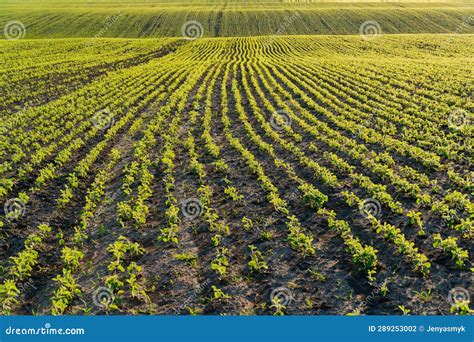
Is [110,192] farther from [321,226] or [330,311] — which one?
[330,311]

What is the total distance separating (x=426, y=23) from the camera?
91125 millimetres

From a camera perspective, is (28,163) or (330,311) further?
(28,163)

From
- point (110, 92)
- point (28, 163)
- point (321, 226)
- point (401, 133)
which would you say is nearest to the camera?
point (321, 226)

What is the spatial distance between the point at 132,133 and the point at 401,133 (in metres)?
13.9

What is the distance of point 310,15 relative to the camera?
105688mm

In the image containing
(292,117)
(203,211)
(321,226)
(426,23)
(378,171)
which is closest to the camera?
(321,226)

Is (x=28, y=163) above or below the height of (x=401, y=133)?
below

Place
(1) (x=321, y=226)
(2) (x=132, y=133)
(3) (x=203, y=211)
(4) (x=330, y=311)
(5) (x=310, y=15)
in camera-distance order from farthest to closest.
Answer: (5) (x=310, y=15) < (2) (x=132, y=133) < (3) (x=203, y=211) < (1) (x=321, y=226) < (4) (x=330, y=311)

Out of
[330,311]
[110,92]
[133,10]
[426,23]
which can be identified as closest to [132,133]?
[110,92]

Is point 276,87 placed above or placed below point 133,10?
below

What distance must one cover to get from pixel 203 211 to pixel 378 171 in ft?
22.2

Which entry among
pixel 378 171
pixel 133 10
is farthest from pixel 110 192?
pixel 133 10

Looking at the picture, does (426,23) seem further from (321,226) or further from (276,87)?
(321,226)

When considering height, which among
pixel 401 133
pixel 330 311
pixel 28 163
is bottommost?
pixel 330 311
